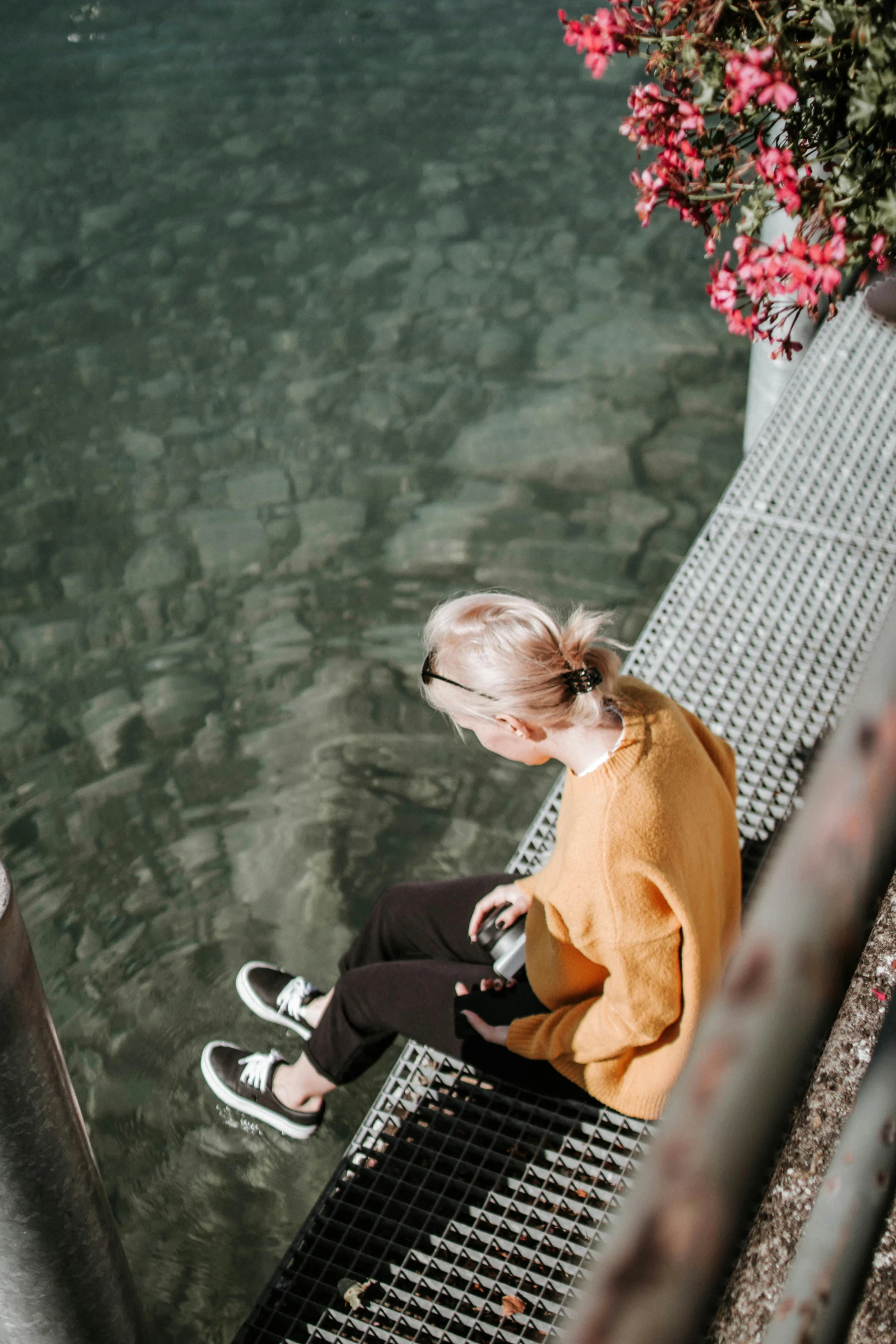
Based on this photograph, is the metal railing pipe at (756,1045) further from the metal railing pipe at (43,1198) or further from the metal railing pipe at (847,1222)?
the metal railing pipe at (43,1198)

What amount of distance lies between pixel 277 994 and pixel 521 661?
6.63ft

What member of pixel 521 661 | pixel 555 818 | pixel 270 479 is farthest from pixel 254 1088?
pixel 270 479

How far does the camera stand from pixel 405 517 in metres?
6.17

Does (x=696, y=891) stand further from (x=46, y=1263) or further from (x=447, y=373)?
(x=447, y=373)

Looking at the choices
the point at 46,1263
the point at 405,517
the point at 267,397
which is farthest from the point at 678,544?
the point at 46,1263

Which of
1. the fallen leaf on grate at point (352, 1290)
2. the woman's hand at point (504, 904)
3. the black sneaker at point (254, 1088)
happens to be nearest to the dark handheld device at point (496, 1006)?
the woman's hand at point (504, 904)

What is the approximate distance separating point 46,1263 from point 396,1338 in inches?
31.6

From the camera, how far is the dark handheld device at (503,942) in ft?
9.75

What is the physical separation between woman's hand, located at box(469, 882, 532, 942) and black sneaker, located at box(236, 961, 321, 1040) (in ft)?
3.28

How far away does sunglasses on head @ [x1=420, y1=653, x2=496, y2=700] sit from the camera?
8.35 feet

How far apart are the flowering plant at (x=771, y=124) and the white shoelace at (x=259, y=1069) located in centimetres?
255

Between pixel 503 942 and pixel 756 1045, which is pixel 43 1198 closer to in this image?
pixel 503 942

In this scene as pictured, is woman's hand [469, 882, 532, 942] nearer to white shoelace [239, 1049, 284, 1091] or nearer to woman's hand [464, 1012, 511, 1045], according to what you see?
woman's hand [464, 1012, 511, 1045]

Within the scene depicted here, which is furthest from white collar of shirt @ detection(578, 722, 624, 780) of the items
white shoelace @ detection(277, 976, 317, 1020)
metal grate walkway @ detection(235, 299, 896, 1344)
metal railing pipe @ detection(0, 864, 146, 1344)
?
white shoelace @ detection(277, 976, 317, 1020)
